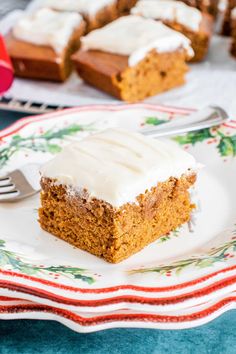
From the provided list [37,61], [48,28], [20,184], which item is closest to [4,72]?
[37,61]

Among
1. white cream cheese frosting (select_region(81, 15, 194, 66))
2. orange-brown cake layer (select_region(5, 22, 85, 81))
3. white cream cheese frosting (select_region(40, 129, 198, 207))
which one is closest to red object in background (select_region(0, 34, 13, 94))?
orange-brown cake layer (select_region(5, 22, 85, 81))

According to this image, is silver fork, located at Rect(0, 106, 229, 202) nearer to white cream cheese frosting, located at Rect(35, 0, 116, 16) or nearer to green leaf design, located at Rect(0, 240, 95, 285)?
green leaf design, located at Rect(0, 240, 95, 285)

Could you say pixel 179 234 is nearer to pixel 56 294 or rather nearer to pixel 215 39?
pixel 56 294

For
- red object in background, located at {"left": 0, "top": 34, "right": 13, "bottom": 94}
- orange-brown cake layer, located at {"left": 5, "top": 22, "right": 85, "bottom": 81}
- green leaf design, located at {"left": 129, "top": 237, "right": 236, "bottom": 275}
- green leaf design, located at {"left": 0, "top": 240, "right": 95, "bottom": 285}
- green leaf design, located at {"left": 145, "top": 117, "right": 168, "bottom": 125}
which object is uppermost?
green leaf design, located at {"left": 129, "top": 237, "right": 236, "bottom": 275}

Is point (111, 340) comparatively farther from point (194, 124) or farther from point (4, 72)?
point (4, 72)

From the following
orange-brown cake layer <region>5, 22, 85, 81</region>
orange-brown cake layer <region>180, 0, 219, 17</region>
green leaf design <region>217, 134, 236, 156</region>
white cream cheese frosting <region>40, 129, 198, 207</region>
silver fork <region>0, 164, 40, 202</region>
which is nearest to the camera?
white cream cheese frosting <region>40, 129, 198, 207</region>

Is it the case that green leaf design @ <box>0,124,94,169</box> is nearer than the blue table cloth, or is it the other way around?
the blue table cloth

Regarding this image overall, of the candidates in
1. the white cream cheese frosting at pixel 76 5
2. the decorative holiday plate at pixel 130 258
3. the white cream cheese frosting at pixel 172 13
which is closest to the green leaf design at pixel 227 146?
the decorative holiday plate at pixel 130 258
